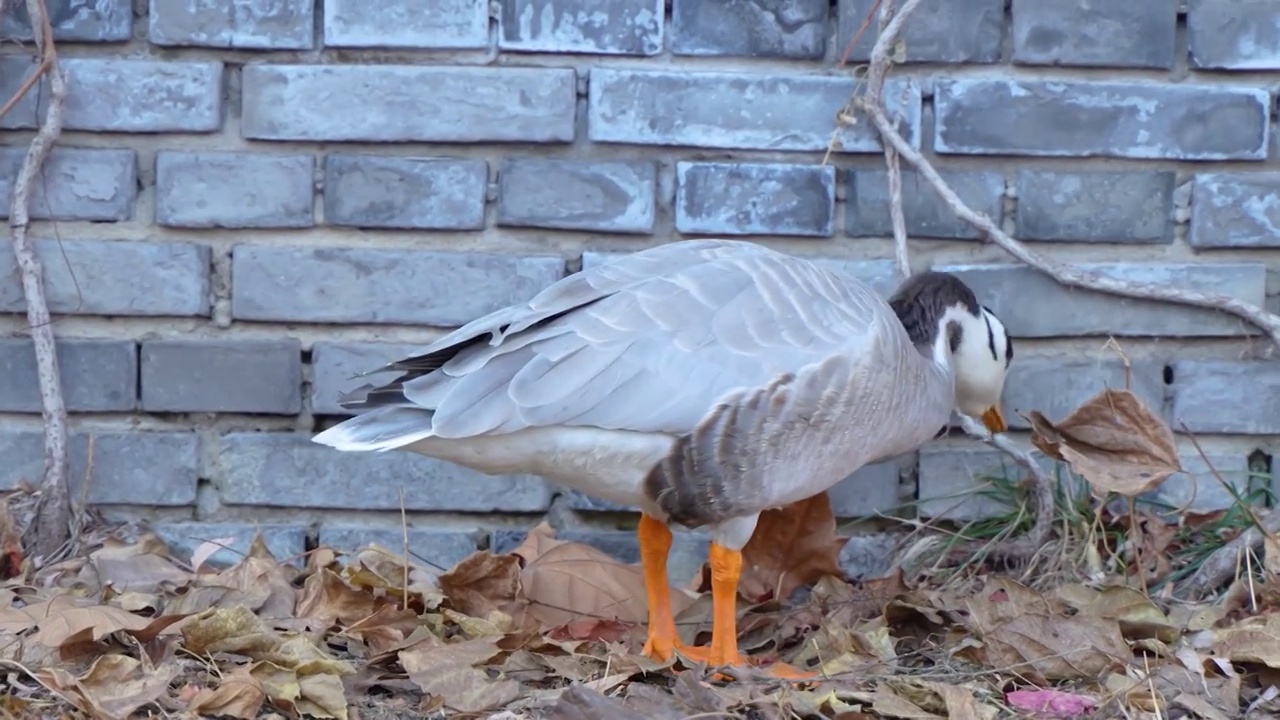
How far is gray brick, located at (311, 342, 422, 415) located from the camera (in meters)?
2.82

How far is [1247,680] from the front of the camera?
225 centimetres

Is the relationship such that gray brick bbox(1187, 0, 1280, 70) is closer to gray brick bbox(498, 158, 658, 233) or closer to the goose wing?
the goose wing

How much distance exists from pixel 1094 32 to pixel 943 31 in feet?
1.00

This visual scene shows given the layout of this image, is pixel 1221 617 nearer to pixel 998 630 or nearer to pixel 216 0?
pixel 998 630

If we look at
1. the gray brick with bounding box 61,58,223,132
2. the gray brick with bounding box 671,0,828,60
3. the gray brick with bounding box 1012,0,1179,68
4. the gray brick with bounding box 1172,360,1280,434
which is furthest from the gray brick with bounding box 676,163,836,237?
the gray brick with bounding box 61,58,223,132

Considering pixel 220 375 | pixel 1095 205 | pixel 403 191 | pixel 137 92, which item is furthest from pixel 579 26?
pixel 1095 205

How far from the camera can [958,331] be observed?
2.71 meters

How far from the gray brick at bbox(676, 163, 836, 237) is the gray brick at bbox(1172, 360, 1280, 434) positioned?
0.82m

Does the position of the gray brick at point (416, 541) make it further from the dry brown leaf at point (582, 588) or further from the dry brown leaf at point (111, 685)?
the dry brown leaf at point (111, 685)

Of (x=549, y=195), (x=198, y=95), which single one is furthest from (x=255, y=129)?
(x=549, y=195)

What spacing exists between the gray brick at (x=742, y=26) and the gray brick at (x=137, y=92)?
36.7 inches

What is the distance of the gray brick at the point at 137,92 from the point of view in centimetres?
275

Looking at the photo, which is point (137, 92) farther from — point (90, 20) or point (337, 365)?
point (337, 365)

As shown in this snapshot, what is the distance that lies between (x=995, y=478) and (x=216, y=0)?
1.85 metres
